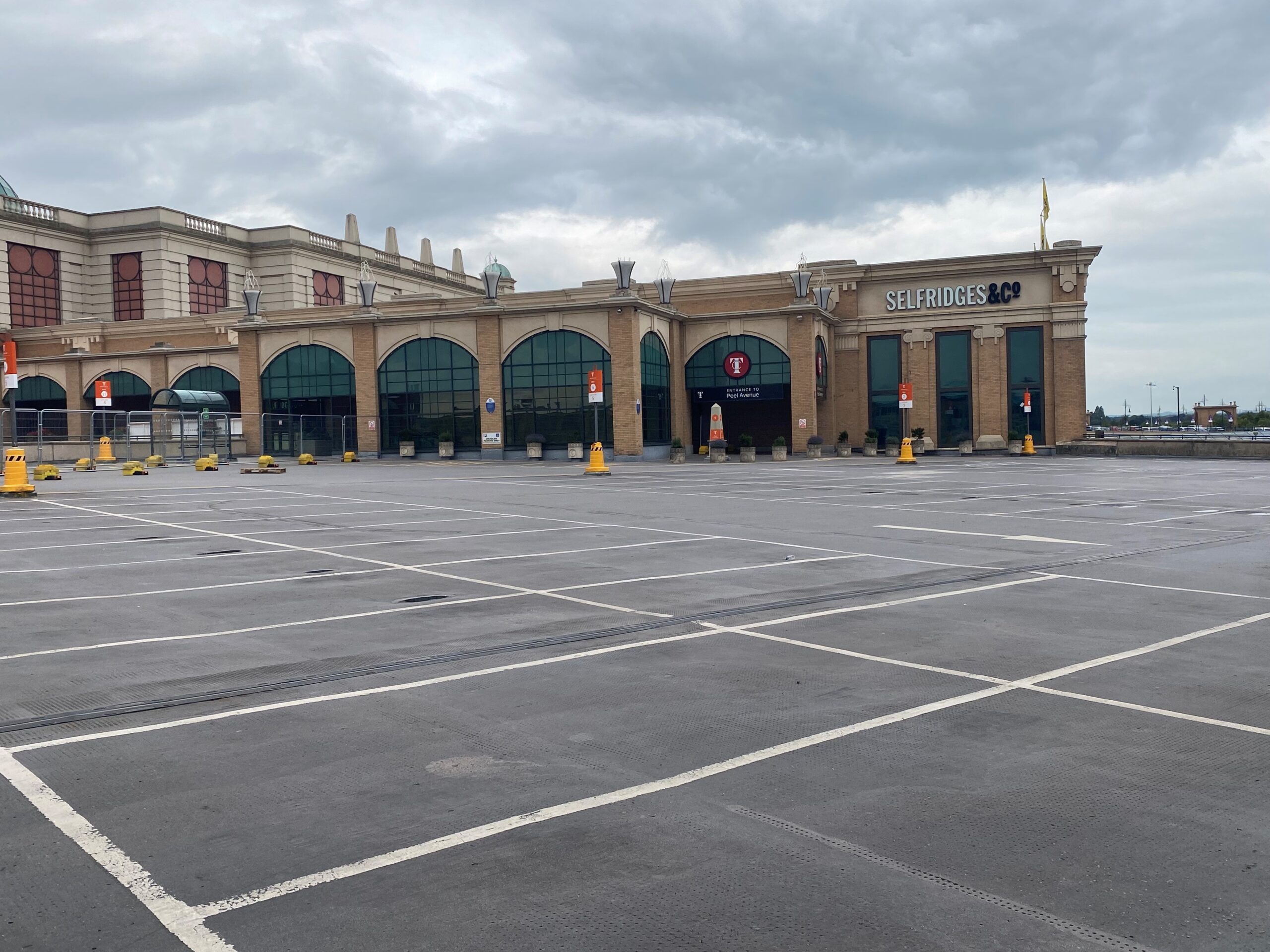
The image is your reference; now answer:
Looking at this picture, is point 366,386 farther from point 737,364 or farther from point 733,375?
point 737,364

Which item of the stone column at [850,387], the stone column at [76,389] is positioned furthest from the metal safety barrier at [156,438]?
the stone column at [850,387]

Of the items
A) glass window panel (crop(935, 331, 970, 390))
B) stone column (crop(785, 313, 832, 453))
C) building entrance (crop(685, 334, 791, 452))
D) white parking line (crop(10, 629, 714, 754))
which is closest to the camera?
white parking line (crop(10, 629, 714, 754))

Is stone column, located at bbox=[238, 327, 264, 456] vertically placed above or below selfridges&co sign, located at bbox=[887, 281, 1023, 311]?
below

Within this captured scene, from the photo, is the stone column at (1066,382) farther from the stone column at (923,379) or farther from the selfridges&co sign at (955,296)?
the stone column at (923,379)

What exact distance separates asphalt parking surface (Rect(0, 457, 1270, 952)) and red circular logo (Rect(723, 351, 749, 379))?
41.2 meters

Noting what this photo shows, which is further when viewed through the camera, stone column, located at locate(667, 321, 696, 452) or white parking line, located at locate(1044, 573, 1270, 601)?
stone column, located at locate(667, 321, 696, 452)

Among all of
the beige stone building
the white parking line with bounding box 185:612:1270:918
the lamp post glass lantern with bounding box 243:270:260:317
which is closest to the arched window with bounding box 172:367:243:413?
the beige stone building

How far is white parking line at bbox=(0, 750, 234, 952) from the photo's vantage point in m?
3.54

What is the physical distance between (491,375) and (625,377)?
685cm

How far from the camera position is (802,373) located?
5244cm

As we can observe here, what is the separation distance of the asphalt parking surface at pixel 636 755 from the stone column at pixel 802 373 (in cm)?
3972

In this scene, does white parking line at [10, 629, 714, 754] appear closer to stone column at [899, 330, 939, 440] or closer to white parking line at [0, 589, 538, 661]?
white parking line at [0, 589, 538, 661]

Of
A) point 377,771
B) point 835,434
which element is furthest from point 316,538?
point 835,434

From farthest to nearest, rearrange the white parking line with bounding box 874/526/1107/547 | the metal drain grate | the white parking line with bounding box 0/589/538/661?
1. the white parking line with bounding box 874/526/1107/547
2. the white parking line with bounding box 0/589/538/661
3. the metal drain grate
